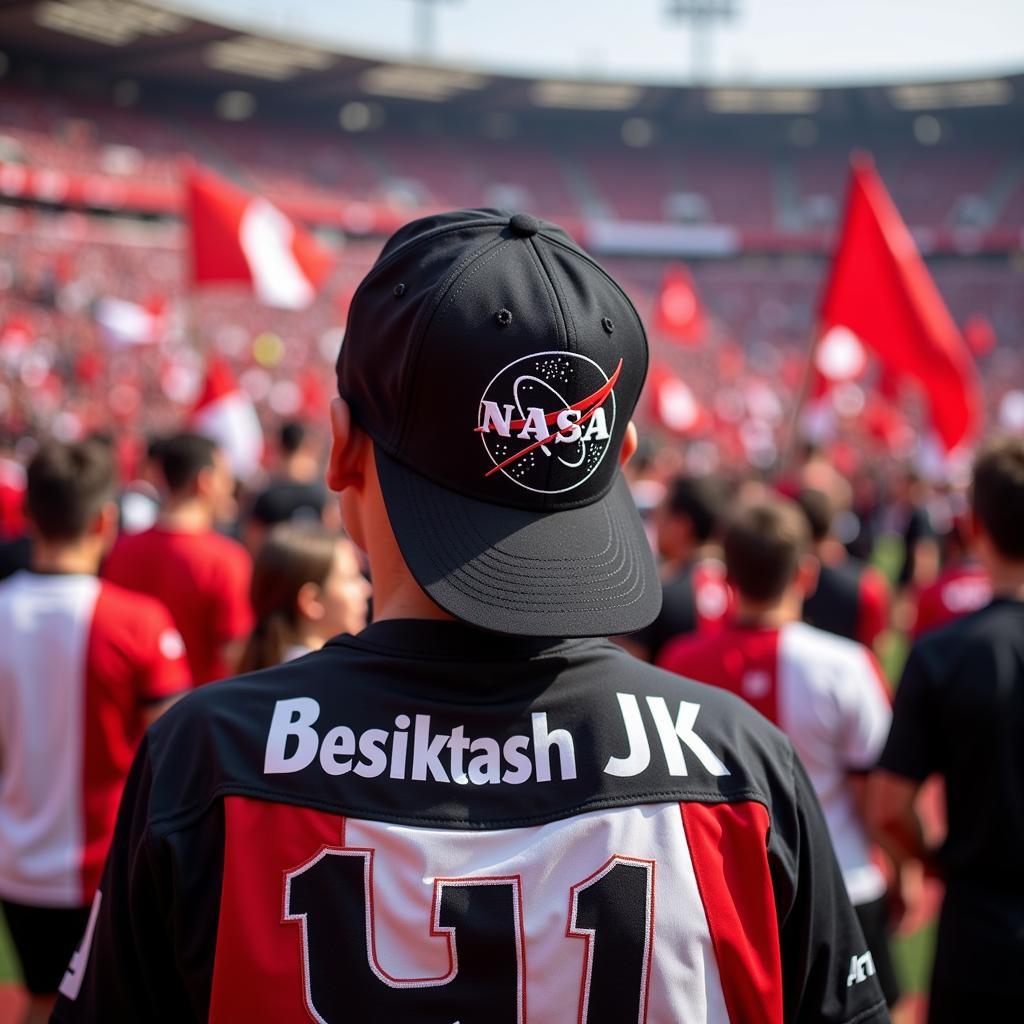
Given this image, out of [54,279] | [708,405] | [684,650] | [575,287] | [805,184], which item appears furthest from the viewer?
[805,184]

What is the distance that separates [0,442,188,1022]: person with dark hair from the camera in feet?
9.09

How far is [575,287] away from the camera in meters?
1.14

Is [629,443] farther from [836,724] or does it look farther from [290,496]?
[290,496]

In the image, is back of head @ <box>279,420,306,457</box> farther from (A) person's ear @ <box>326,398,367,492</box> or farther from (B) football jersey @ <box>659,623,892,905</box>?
(A) person's ear @ <box>326,398,367,492</box>

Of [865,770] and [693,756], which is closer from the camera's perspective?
[693,756]

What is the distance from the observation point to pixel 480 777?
105 centimetres

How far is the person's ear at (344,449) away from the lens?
1.17 meters

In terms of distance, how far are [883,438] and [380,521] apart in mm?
13419

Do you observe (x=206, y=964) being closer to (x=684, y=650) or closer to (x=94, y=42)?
(x=684, y=650)

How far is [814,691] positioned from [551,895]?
6.49ft

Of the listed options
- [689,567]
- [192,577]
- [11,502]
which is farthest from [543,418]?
[11,502]

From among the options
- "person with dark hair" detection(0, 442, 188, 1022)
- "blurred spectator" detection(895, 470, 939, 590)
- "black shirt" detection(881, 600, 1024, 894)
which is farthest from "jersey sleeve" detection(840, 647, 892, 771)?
"blurred spectator" detection(895, 470, 939, 590)

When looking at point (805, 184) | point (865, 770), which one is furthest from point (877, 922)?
point (805, 184)

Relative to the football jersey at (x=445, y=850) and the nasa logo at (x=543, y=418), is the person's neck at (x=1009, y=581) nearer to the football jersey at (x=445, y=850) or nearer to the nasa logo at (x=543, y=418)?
the football jersey at (x=445, y=850)
